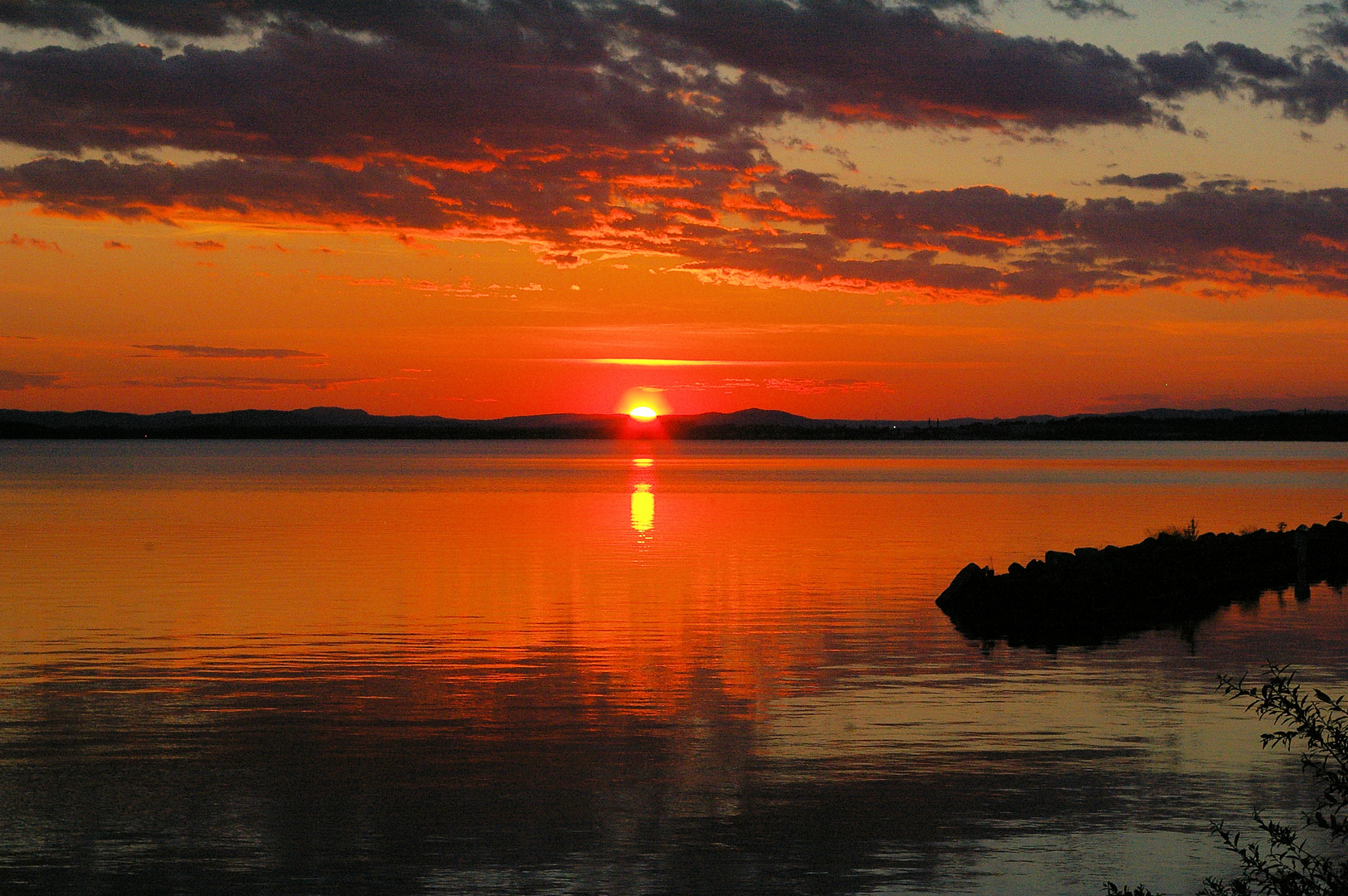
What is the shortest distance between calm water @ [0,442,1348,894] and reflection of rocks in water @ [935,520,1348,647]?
45.1 inches

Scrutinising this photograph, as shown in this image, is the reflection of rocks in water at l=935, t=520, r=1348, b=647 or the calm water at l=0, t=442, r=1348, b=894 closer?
the calm water at l=0, t=442, r=1348, b=894

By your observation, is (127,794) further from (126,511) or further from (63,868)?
(126,511)

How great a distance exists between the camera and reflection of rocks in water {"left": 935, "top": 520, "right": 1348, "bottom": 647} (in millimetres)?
26781

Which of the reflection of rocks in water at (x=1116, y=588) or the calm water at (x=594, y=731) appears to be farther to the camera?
the reflection of rocks in water at (x=1116, y=588)

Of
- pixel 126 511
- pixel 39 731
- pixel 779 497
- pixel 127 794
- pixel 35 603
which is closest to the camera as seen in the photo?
pixel 127 794

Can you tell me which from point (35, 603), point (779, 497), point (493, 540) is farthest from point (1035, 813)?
point (779, 497)

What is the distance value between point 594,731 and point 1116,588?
17.1 m

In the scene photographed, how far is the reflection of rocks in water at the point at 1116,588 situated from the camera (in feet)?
87.9

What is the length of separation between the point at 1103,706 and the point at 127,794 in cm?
1200

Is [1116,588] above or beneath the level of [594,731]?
above

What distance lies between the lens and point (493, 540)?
1855 inches

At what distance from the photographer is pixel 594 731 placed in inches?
651

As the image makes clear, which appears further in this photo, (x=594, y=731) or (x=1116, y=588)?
(x=1116, y=588)

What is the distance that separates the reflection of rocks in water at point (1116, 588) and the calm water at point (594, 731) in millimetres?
1146
